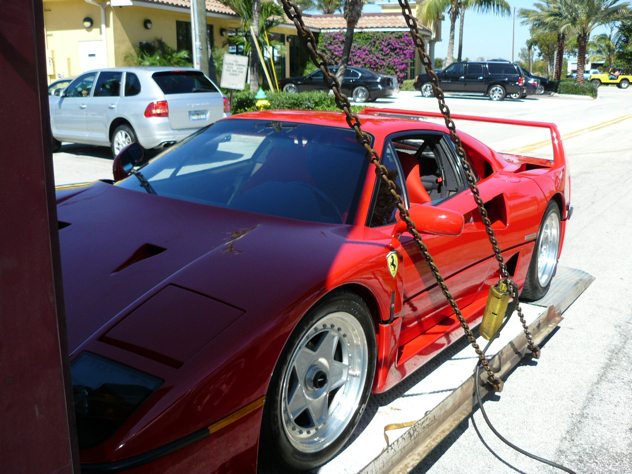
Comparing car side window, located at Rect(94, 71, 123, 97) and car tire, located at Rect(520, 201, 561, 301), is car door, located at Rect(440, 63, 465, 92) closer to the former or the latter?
car side window, located at Rect(94, 71, 123, 97)

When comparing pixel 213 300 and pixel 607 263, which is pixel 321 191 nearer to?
pixel 213 300

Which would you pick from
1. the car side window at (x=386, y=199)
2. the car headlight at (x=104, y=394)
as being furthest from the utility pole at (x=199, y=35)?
the car headlight at (x=104, y=394)

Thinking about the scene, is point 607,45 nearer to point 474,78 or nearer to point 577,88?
point 577,88

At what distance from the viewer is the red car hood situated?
215 cm

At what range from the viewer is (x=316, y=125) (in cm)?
328

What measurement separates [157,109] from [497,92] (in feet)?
79.8

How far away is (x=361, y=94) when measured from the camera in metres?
25.8

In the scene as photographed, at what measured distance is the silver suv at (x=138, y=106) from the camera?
34.1ft

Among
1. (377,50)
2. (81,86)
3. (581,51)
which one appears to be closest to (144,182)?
(81,86)

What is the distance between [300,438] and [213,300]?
2.11 feet

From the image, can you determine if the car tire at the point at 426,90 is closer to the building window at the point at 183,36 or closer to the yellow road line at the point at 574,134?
the yellow road line at the point at 574,134

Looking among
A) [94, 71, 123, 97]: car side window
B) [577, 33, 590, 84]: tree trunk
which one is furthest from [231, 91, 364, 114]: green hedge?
[577, 33, 590, 84]: tree trunk

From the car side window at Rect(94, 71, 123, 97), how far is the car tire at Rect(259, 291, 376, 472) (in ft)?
31.5

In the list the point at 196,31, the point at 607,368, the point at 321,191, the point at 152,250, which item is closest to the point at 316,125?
the point at 321,191
